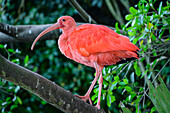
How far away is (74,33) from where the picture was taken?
2.15 m

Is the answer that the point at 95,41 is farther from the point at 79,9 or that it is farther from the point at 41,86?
the point at 79,9

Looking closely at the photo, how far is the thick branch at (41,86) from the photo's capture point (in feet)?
5.17

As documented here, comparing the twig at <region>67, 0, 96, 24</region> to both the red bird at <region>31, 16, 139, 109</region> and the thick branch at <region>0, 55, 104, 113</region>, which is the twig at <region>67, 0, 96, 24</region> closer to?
the red bird at <region>31, 16, 139, 109</region>

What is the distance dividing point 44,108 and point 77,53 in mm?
2958

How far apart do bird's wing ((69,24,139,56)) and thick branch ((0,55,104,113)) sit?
0.44 metres

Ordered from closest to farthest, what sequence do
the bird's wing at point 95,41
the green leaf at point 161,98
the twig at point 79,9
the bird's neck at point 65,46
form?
the green leaf at point 161,98, the bird's wing at point 95,41, the bird's neck at point 65,46, the twig at point 79,9

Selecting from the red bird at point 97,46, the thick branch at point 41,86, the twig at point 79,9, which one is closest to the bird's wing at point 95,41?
the red bird at point 97,46

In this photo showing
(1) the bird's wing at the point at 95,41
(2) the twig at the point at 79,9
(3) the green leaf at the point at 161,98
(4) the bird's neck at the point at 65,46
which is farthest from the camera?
(2) the twig at the point at 79,9

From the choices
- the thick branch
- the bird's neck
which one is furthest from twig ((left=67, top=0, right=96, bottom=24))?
the thick branch

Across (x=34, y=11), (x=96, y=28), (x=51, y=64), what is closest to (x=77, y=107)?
(x=96, y=28)

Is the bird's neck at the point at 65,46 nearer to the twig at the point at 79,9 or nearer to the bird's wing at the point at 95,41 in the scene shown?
the bird's wing at the point at 95,41

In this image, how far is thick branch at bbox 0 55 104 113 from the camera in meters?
1.58

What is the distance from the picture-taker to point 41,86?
166 cm

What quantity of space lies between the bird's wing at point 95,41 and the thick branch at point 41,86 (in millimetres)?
436
